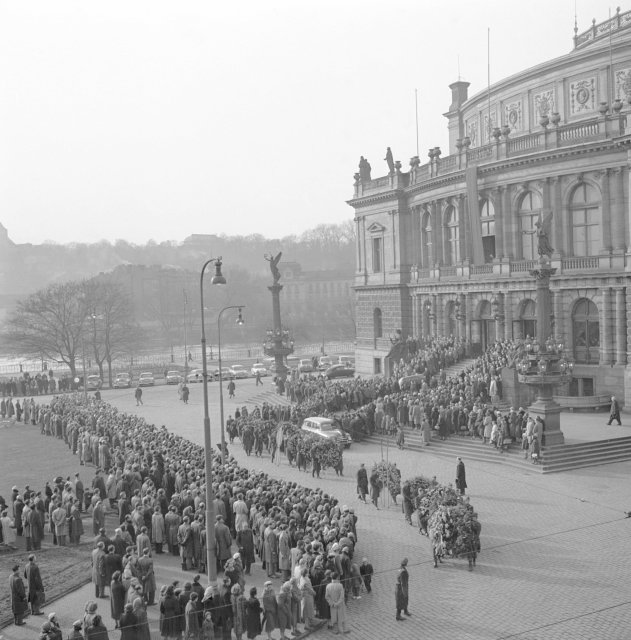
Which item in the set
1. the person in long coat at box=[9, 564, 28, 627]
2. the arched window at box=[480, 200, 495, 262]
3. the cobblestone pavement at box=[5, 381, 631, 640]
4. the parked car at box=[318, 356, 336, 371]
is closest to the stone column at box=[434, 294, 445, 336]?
the arched window at box=[480, 200, 495, 262]

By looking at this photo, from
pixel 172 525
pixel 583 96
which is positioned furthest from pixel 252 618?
pixel 583 96

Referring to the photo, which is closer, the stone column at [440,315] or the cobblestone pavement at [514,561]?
the cobblestone pavement at [514,561]

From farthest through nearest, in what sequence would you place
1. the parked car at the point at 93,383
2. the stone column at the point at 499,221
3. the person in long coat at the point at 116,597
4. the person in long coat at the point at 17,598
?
the parked car at the point at 93,383, the stone column at the point at 499,221, the person in long coat at the point at 17,598, the person in long coat at the point at 116,597

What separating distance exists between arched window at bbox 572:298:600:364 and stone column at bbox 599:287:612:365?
72 centimetres

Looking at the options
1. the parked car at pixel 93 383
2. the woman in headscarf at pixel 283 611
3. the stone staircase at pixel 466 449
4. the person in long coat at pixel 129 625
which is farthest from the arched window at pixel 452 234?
the person in long coat at pixel 129 625

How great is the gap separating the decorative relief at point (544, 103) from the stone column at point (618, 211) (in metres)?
13.2

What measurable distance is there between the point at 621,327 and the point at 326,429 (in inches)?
639

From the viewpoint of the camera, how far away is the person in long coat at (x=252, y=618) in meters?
Result: 15.2

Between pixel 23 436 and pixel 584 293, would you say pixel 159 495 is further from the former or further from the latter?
pixel 584 293

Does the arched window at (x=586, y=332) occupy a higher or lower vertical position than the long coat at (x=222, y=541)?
higher

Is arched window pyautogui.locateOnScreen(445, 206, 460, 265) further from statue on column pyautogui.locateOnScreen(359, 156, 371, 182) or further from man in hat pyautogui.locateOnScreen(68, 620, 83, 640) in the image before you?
man in hat pyautogui.locateOnScreen(68, 620, 83, 640)

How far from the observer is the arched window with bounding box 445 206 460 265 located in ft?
168

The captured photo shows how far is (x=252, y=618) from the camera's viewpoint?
49.9 feet

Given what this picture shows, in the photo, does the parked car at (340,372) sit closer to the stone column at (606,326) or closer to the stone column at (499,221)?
the stone column at (499,221)
